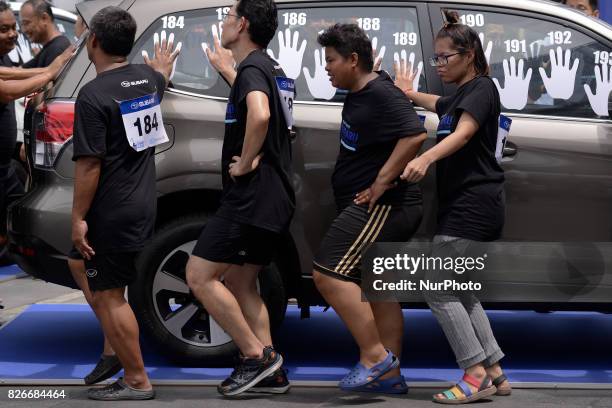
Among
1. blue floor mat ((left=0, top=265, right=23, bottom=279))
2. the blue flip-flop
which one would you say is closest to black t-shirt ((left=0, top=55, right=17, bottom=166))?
blue floor mat ((left=0, top=265, right=23, bottom=279))

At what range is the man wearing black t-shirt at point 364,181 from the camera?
17.8ft

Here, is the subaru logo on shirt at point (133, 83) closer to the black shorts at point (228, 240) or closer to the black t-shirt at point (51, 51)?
the black shorts at point (228, 240)

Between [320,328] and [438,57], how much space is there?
2.21 meters

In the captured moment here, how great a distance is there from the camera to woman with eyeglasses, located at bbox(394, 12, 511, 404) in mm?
5484

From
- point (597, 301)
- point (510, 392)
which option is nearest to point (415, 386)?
point (510, 392)

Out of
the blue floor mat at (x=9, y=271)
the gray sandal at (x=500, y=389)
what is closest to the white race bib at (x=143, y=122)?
the gray sandal at (x=500, y=389)

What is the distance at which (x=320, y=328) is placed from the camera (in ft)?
23.6

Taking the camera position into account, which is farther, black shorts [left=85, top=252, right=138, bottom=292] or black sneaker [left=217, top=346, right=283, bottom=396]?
black sneaker [left=217, top=346, right=283, bottom=396]

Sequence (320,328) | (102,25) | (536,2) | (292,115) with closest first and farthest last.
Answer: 1. (102,25)
2. (292,115)
3. (536,2)
4. (320,328)

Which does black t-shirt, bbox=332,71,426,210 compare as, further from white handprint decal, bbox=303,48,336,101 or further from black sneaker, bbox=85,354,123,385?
black sneaker, bbox=85,354,123,385

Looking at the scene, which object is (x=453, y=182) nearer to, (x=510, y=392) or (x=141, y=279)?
(x=510, y=392)

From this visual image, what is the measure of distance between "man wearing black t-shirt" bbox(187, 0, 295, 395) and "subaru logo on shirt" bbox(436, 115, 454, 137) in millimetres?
681

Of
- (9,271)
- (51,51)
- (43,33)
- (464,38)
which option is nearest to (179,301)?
(464,38)

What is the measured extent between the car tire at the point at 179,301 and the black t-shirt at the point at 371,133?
0.74 m
